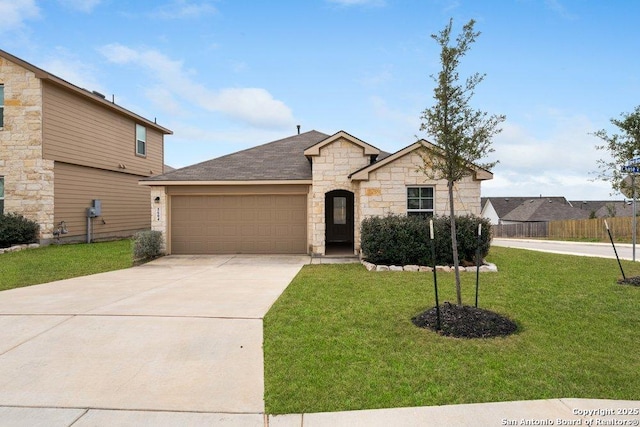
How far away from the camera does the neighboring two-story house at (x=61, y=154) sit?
1521cm

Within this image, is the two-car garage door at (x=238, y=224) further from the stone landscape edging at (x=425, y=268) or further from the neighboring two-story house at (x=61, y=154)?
the neighboring two-story house at (x=61, y=154)

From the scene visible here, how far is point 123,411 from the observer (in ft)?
11.2

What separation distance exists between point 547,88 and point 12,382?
15756mm

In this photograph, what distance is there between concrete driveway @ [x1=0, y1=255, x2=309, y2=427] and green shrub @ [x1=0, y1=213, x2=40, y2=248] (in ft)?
25.1

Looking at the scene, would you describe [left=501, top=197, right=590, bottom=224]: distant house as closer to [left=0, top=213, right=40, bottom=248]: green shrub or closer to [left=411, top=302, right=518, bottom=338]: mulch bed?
[left=411, top=302, right=518, bottom=338]: mulch bed

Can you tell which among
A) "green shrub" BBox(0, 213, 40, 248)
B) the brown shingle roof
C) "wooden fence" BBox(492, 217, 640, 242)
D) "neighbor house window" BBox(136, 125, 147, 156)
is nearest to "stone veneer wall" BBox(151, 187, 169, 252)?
the brown shingle roof

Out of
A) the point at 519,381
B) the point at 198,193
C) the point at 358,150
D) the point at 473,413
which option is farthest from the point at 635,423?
the point at 198,193

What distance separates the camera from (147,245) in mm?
13141

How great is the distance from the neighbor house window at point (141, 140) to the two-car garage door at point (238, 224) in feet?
30.2

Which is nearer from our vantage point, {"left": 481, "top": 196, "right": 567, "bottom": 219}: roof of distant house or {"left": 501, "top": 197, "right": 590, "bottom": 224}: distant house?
{"left": 501, "top": 197, "right": 590, "bottom": 224}: distant house

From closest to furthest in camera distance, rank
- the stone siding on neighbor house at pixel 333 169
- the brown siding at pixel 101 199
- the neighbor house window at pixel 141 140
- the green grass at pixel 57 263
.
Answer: the green grass at pixel 57 263, the stone siding on neighbor house at pixel 333 169, the brown siding at pixel 101 199, the neighbor house window at pixel 141 140

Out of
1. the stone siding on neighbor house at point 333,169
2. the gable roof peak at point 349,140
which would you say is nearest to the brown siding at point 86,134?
the gable roof peak at point 349,140

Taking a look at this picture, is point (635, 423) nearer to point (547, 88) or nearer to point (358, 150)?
point (358, 150)

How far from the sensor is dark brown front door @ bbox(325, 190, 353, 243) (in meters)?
19.0
